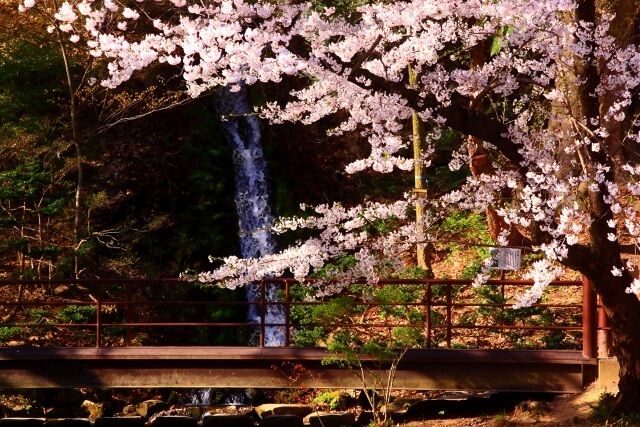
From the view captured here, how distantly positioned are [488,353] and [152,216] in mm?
9644

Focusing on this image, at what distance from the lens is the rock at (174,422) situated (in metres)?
13.8

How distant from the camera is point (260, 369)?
12945mm

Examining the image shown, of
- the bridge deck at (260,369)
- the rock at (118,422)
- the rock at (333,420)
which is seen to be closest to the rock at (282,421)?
the rock at (333,420)

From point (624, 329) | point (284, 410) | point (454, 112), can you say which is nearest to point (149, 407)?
point (284, 410)

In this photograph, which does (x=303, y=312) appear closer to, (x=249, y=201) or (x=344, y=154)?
(x=249, y=201)

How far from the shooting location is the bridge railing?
47.4 feet

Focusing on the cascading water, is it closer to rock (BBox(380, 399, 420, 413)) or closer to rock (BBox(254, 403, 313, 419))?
rock (BBox(254, 403, 313, 419))

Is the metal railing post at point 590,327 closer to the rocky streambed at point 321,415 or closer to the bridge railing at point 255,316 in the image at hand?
the bridge railing at point 255,316

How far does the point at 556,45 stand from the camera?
31.7 feet

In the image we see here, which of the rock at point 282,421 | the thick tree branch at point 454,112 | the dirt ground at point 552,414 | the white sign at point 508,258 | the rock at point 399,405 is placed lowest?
the rock at point 282,421

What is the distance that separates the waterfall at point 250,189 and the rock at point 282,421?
553 centimetres

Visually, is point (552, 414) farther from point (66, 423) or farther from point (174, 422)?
point (66, 423)

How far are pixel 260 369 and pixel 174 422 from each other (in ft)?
Result: 6.14

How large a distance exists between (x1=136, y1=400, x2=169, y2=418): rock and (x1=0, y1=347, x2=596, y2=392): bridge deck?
124 inches
